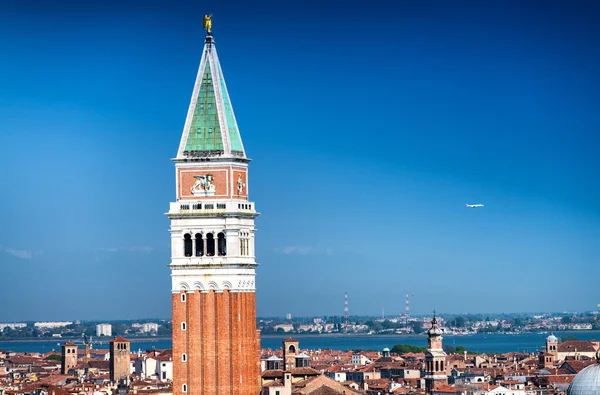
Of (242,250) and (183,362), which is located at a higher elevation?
(242,250)

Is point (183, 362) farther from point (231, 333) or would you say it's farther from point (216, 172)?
point (216, 172)

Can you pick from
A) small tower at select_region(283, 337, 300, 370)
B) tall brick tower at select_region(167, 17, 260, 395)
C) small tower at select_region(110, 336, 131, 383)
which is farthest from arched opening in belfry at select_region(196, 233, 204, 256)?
small tower at select_region(110, 336, 131, 383)

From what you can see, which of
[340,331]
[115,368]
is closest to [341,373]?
[115,368]

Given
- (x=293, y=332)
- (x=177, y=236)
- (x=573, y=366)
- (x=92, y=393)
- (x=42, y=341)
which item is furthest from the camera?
(x=293, y=332)

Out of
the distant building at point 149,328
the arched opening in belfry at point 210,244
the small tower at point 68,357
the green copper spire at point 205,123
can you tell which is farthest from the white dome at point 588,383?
the distant building at point 149,328

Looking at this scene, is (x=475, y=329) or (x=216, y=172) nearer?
(x=216, y=172)

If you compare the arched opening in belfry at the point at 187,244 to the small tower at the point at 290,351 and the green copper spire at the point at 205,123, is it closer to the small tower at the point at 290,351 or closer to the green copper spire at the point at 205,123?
the green copper spire at the point at 205,123

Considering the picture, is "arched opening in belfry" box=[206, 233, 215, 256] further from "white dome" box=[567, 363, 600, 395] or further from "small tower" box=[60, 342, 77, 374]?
"small tower" box=[60, 342, 77, 374]
